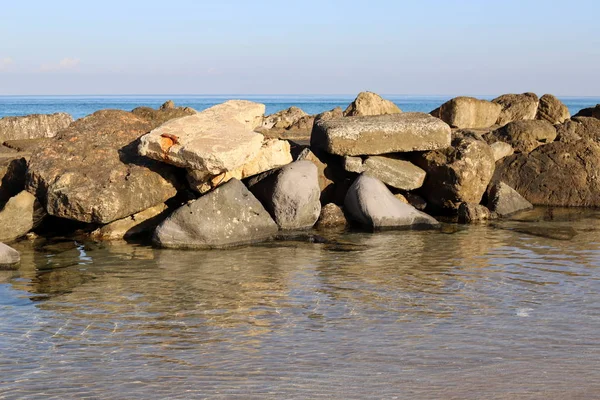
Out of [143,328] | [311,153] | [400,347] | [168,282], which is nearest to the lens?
[400,347]

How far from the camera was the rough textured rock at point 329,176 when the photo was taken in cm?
1384

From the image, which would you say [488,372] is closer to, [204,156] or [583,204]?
[204,156]

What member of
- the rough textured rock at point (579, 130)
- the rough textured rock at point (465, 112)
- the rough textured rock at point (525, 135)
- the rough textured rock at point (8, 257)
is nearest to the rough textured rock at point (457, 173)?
the rough textured rock at point (525, 135)

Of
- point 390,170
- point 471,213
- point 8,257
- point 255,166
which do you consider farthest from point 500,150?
point 8,257

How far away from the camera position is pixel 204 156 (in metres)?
11.3

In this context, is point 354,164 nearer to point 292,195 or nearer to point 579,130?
point 292,195

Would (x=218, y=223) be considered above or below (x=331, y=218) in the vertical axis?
above

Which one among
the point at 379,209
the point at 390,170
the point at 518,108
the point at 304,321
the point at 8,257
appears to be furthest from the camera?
the point at 518,108

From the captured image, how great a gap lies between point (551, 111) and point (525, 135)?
38.0 ft

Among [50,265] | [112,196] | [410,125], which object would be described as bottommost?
[50,265]

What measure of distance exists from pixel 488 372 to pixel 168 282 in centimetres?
434

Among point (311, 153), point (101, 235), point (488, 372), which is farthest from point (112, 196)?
point (488, 372)

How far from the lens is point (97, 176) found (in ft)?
38.8

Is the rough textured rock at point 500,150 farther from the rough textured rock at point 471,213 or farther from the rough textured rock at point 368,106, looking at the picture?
the rough textured rock at point 368,106
